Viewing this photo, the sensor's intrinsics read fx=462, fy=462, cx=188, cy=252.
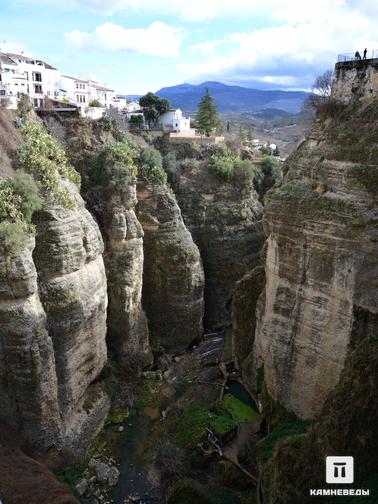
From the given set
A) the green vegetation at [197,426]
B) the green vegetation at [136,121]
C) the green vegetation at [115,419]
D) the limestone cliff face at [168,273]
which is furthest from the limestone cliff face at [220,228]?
the green vegetation at [197,426]

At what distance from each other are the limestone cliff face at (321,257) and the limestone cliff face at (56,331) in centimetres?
840

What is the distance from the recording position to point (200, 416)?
21.5 meters

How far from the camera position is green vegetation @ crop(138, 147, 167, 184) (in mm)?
28906

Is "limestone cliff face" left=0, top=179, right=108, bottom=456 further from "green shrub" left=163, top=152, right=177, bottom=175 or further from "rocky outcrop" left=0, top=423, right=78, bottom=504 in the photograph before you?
"green shrub" left=163, top=152, right=177, bottom=175

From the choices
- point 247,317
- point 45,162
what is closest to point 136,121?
point 45,162

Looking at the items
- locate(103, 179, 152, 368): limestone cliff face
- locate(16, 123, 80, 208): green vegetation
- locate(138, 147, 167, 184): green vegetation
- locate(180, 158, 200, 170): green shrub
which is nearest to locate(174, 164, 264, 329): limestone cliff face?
locate(180, 158, 200, 170): green shrub

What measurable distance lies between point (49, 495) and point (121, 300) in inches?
451

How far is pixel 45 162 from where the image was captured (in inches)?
840

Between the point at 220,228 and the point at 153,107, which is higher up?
the point at 153,107

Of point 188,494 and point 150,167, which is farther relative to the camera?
point 150,167

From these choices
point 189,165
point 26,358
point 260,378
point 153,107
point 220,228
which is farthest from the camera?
point 153,107

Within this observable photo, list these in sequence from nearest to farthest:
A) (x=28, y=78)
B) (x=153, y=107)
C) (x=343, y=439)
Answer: (x=343, y=439) → (x=28, y=78) → (x=153, y=107)

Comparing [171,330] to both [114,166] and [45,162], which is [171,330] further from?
[45,162]

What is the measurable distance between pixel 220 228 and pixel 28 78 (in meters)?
19.8
